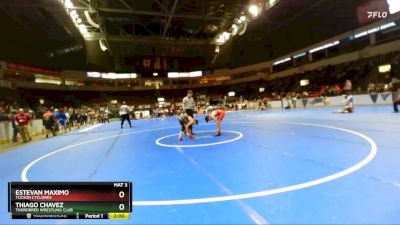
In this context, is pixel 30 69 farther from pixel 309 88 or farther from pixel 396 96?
pixel 396 96

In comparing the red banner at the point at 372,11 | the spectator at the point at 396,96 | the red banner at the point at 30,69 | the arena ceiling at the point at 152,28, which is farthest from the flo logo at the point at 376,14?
the red banner at the point at 30,69

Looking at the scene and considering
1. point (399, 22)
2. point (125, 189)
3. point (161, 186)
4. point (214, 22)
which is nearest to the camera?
point (125, 189)

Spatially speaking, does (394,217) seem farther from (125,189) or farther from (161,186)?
(161,186)

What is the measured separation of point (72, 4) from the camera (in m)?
19.1

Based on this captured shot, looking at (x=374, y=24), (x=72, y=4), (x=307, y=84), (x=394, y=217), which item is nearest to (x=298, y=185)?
(x=394, y=217)

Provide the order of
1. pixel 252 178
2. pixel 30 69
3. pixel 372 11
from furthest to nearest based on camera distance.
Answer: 1. pixel 30 69
2. pixel 372 11
3. pixel 252 178

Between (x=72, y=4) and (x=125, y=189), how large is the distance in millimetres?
20628
